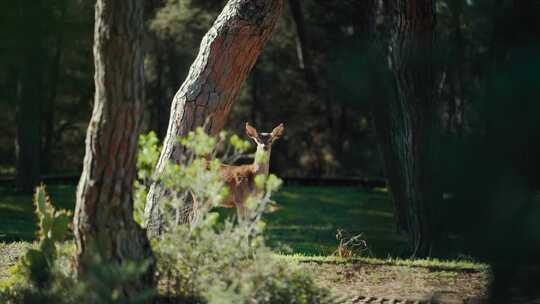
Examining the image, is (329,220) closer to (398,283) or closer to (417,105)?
(417,105)

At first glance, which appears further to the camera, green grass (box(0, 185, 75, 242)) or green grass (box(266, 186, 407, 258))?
green grass (box(266, 186, 407, 258))

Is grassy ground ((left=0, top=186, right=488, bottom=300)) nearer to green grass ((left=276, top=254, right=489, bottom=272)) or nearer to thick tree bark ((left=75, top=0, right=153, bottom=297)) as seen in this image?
green grass ((left=276, top=254, right=489, bottom=272))

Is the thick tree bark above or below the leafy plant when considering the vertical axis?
above

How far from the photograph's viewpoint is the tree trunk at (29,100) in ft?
69.6

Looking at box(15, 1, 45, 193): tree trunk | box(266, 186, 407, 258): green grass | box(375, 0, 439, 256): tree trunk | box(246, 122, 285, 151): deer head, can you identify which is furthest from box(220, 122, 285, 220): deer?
box(15, 1, 45, 193): tree trunk

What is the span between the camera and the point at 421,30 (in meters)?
11.4

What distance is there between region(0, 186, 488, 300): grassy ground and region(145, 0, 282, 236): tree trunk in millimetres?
2084

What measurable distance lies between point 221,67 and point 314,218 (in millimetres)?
9564

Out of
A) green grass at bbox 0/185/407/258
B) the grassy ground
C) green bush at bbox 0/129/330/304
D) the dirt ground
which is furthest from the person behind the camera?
green grass at bbox 0/185/407/258

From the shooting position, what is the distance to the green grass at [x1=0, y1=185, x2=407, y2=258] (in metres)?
13.7

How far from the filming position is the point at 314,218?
18.8 m

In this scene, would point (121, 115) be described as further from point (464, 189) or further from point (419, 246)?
point (419, 246)

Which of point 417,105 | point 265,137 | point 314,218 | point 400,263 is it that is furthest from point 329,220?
point 400,263

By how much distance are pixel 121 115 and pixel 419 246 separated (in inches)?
258
